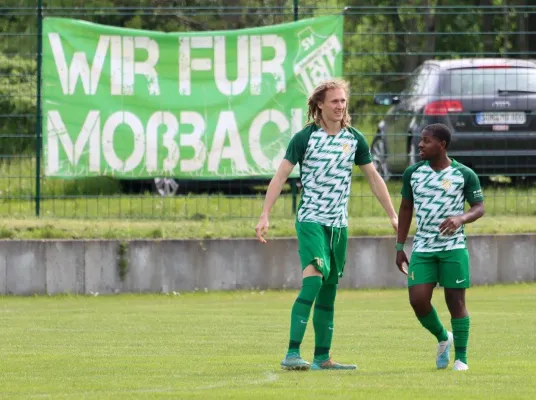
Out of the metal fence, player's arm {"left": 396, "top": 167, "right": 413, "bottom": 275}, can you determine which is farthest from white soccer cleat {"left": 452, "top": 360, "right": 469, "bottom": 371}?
the metal fence

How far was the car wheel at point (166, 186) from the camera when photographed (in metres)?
17.3

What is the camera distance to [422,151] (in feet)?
30.0

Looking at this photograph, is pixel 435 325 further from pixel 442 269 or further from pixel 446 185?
pixel 446 185

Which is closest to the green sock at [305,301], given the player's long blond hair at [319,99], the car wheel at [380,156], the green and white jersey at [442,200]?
the green and white jersey at [442,200]

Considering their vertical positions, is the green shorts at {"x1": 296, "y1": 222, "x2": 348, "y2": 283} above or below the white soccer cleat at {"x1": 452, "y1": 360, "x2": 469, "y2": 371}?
above

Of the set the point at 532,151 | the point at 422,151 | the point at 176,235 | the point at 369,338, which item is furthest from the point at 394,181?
the point at 422,151

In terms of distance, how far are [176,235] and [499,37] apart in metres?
4.56

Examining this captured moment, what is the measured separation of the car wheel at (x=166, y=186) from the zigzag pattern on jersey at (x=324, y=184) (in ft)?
26.2

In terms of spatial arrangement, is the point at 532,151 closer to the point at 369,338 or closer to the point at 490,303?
the point at 490,303

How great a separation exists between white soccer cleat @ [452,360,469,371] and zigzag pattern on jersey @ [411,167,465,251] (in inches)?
28.4

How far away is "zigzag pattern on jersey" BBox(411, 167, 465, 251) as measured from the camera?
9.13 meters

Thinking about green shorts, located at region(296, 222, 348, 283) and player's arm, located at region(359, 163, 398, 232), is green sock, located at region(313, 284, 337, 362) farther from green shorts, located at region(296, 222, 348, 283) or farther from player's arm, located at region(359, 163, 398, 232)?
player's arm, located at region(359, 163, 398, 232)

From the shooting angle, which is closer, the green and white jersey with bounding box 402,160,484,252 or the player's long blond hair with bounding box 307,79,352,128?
the green and white jersey with bounding box 402,160,484,252

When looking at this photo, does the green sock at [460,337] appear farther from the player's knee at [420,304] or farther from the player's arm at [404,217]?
the player's arm at [404,217]
